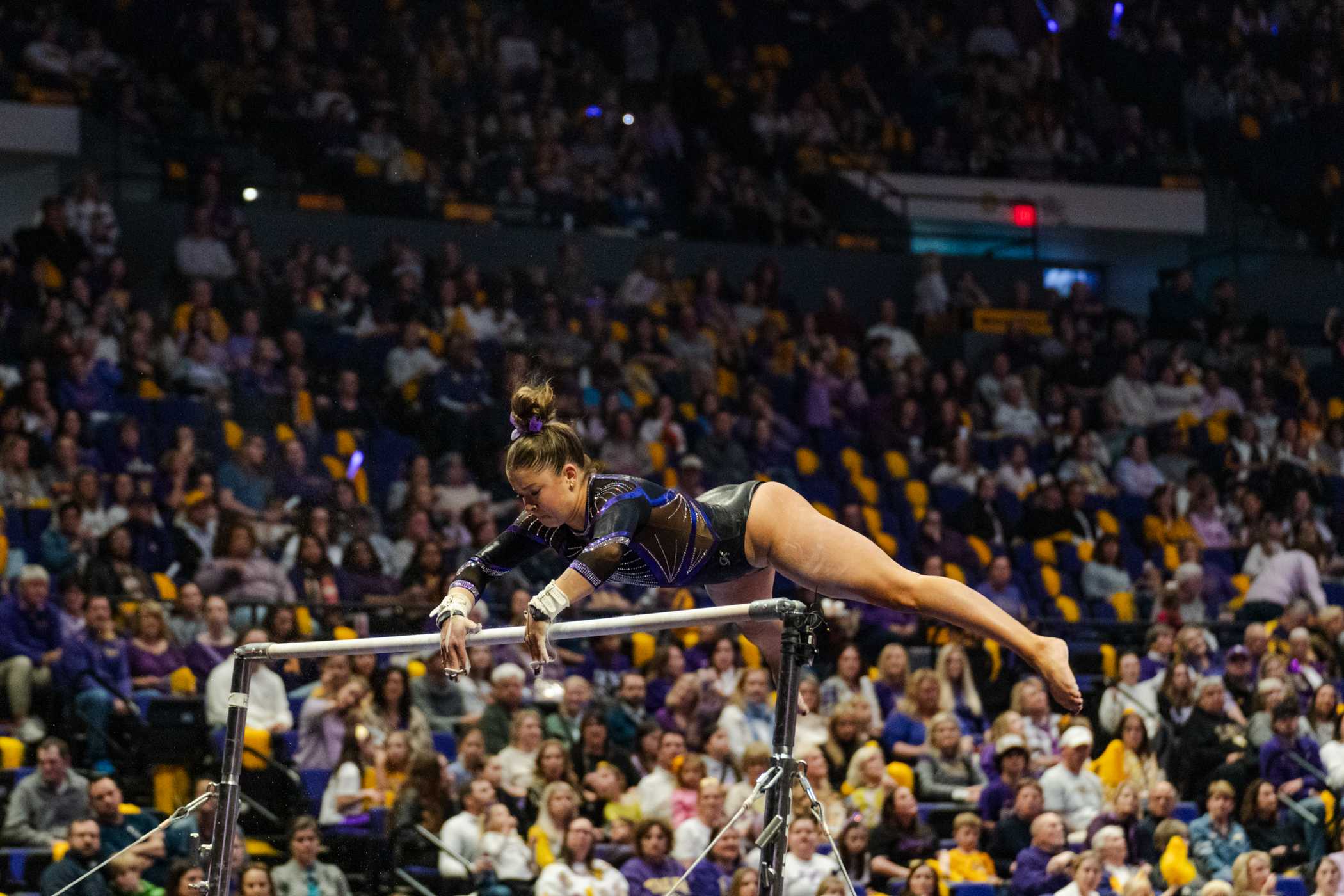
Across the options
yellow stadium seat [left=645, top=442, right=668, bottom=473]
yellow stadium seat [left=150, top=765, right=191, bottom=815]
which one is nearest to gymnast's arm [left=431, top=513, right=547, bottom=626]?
yellow stadium seat [left=150, top=765, right=191, bottom=815]

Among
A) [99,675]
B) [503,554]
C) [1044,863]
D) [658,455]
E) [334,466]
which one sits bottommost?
[1044,863]

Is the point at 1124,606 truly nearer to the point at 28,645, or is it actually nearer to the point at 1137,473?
the point at 1137,473

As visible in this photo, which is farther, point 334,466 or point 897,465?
point 897,465

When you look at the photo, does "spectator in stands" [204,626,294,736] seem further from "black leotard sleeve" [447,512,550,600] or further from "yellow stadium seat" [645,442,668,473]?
"yellow stadium seat" [645,442,668,473]

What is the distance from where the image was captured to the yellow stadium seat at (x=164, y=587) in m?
10.1

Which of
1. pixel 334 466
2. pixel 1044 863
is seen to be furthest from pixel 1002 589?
pixel 334 466

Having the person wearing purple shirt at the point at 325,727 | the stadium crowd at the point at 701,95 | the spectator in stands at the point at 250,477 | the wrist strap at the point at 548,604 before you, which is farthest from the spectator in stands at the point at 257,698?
the stadium crowd at the point at 701,95

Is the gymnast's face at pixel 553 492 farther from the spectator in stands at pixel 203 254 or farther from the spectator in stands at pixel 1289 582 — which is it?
the spectator in stands at pixel 203 254

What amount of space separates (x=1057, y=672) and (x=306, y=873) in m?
3.84

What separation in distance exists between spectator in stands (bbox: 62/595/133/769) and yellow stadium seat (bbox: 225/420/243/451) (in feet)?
8.49

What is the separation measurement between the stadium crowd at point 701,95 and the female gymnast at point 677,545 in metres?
10.0

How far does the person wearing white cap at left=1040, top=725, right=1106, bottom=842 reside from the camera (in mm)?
9500

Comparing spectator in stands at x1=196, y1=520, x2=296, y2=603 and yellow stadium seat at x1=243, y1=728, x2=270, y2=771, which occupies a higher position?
spectator in stands at x1=196, y1=520, x2=296, y2=603

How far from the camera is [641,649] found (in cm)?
1073
